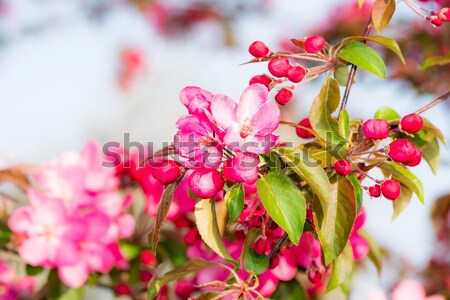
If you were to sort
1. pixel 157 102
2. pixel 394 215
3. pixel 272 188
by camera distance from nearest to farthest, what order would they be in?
pixel 272 188, pixel 394 215, pixel 157 102

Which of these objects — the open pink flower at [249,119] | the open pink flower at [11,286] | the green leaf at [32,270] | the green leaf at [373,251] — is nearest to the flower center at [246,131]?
the open pink flower at [249,119]

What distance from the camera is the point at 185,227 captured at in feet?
3.98

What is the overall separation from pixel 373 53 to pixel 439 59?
252mm

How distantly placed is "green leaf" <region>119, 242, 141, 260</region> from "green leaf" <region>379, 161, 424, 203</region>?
63 centimetres

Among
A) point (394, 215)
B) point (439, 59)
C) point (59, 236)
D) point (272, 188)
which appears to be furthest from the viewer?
point (59, 236)

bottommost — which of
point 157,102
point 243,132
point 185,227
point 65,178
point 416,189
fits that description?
point 157,102

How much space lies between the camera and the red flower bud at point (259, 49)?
77cm

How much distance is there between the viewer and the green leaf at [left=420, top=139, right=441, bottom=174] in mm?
903

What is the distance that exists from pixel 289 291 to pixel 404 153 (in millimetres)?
330

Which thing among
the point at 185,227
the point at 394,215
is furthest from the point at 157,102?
the point at 394,215

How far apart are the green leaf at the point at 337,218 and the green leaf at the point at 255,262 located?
118 millimetres

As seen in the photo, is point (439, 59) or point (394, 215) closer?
point (394, 215)

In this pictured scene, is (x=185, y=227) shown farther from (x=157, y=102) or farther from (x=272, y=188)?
(x=157, y=102)

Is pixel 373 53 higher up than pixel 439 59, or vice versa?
pixel 373 53
